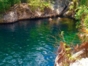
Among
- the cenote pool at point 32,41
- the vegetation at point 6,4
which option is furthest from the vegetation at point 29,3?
the cenote pool at point 32,41

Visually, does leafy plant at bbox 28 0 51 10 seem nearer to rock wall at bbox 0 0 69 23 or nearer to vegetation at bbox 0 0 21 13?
rock wall at bbox 0 0 69 23

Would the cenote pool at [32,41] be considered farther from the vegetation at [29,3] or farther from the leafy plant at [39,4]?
the leafy plant at [39,4]

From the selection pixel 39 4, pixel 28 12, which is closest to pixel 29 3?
pixel 28 12

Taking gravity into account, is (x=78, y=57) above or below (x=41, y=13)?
below

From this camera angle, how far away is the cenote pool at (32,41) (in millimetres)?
38703

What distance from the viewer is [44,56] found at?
4050 centimetres

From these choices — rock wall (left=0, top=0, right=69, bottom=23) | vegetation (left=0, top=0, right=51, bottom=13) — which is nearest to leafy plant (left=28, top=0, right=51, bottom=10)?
vegetation (left=0, top=0, right=51, bottom=13)

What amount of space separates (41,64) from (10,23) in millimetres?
31799

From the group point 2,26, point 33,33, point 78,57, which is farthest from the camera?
point 2,26

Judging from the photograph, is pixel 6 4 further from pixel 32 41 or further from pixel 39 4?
pixel 32 41

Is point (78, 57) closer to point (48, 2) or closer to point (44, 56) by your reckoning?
point (44, 56)

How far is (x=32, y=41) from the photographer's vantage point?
49844 millimetres

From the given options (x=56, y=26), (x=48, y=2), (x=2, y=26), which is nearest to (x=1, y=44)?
(x=2, y=26)

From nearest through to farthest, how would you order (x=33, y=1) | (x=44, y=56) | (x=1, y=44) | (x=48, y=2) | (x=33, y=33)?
(x=44, y=56), (x=1, y=44), (x=33, y=33), (x=33, y=1), (x=48, y=2)
